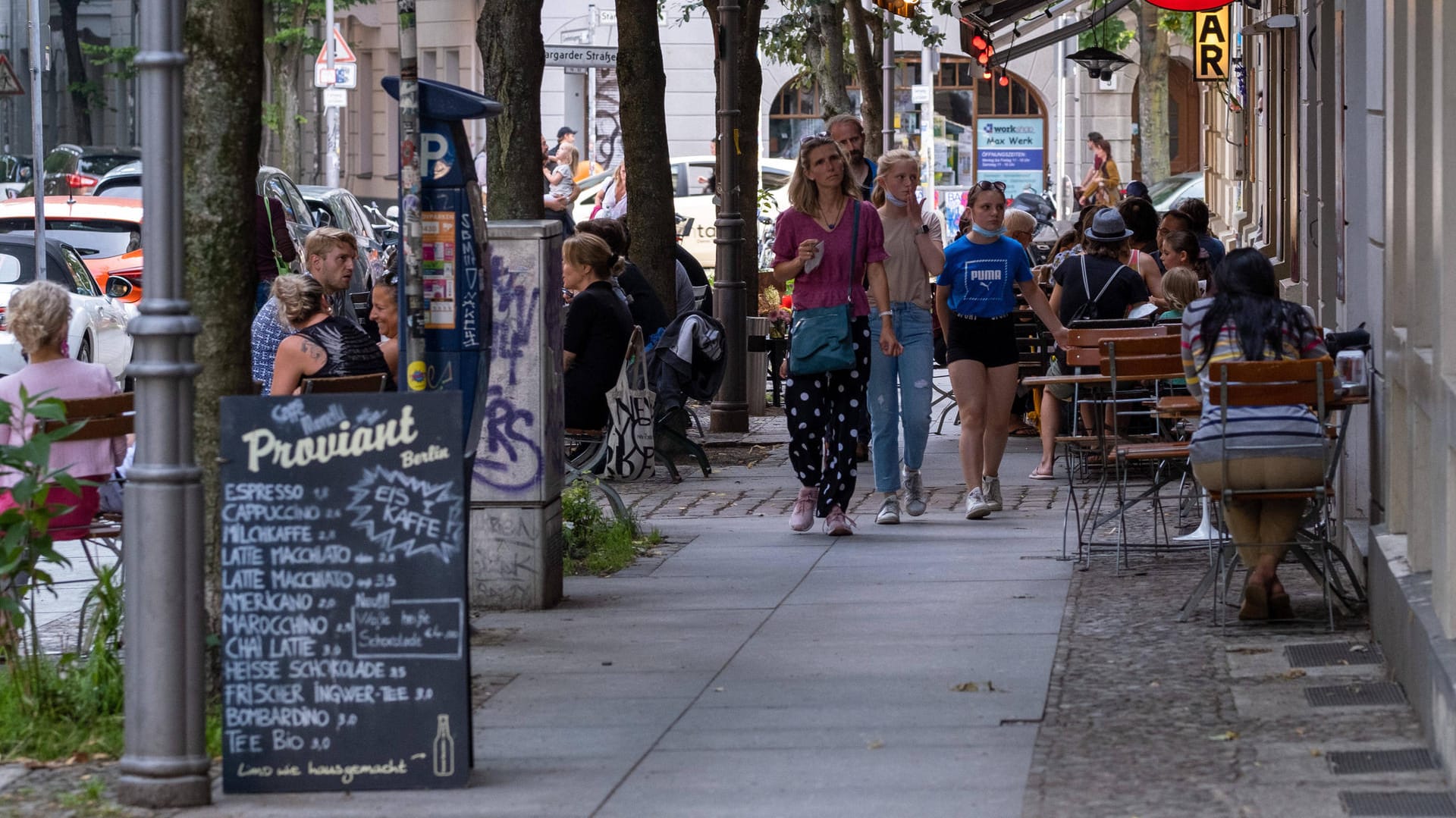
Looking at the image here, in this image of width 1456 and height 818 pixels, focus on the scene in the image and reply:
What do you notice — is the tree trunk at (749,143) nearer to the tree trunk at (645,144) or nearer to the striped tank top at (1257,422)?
the tree trunk at (645,144)

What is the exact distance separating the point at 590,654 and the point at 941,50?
49.0 meters

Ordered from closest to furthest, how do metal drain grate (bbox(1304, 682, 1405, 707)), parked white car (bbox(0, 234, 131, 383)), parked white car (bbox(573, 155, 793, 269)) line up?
metal drain grate (bbox(1304, 682, 1405, 707))
parked white car (bbox(0, 234, 131, 383))
parked white car (bbox(573, 155, 793, 269))

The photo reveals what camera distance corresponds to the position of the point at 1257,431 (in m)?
7.80

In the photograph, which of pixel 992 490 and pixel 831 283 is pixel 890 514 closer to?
pixel 992 490

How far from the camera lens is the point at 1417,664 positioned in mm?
6352

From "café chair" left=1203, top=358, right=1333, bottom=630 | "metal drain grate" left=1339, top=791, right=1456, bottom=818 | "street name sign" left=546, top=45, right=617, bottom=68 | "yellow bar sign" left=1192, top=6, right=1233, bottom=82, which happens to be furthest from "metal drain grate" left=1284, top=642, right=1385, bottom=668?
"yellow bar sign" left=1192, top=6, right=1233, bottom=82

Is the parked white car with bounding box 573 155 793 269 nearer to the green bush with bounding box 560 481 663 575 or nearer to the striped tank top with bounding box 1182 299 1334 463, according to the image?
the green bush with bounding box 560 481 663 575

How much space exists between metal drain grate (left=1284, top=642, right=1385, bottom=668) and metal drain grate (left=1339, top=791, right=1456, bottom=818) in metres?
1.66

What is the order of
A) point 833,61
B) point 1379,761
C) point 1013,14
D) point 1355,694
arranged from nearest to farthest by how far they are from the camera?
1. point 1379,761
2. point 1355,694
3. point 1013,14
4. point 833,61

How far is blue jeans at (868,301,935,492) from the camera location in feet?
36.4

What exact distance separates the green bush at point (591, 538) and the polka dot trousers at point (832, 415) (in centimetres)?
90

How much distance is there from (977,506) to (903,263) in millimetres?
1345

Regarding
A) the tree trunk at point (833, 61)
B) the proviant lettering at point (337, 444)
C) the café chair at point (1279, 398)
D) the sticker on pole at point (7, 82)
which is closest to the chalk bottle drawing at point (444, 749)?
the proviant lettering at point (337, 444)

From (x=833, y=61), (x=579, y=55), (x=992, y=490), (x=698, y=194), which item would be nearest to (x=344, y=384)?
(x=992, y=490)
